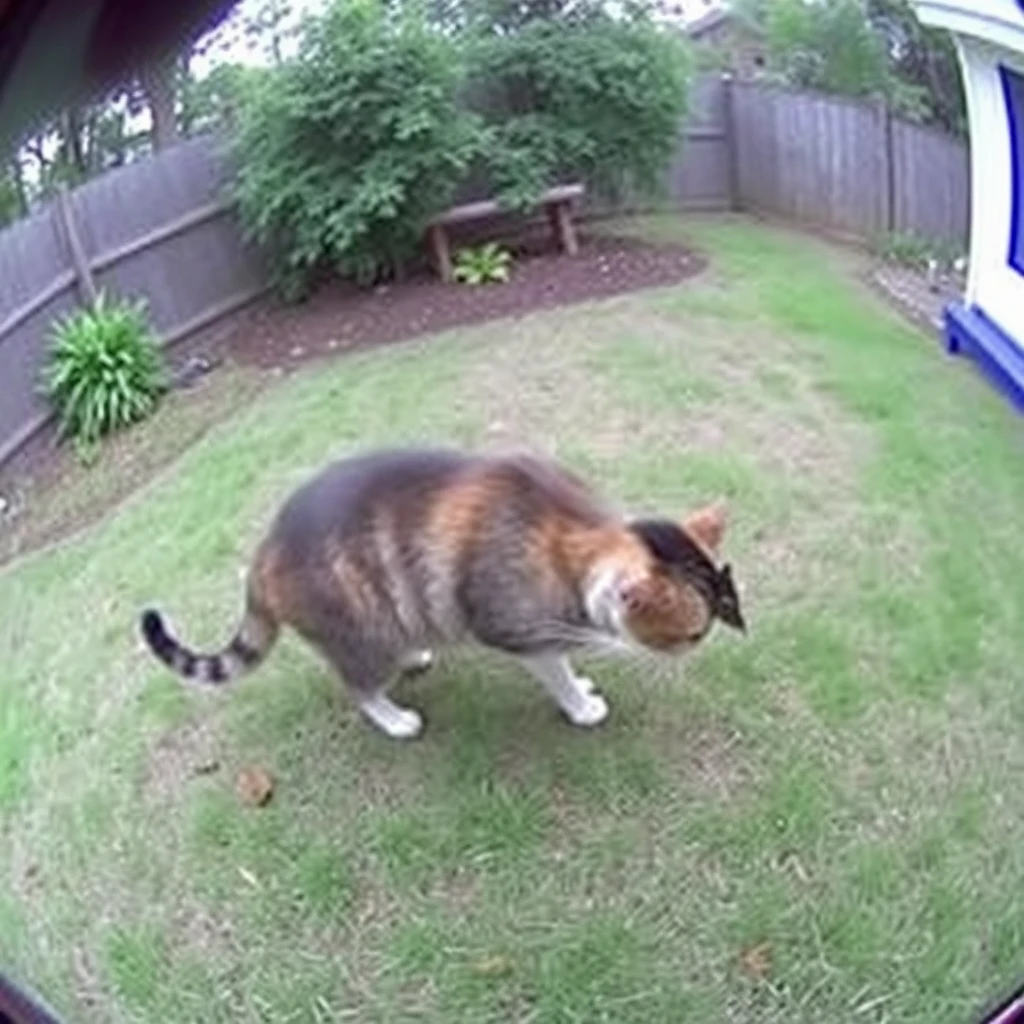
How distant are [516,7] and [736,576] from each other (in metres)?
0.14

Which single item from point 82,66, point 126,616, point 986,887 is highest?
point 82,66

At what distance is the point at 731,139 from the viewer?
39cm

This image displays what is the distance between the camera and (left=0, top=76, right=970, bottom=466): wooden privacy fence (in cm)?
34

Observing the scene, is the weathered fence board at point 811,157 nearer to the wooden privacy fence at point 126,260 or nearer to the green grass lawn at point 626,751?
the green grass lawn at point 626,751

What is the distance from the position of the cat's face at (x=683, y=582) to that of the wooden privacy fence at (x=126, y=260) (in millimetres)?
109

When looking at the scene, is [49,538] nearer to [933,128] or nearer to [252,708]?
[252,708]

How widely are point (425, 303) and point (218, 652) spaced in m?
0.09

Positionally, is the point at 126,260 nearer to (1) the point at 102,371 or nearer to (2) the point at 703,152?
(1) the point at 102,371

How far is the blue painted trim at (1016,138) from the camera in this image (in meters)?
0.38

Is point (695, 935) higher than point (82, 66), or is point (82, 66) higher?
point (82, 66)

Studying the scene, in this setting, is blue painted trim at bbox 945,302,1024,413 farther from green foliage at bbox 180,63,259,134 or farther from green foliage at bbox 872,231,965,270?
green foliage at bbox 180,63,259,134

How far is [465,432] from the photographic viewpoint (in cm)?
39

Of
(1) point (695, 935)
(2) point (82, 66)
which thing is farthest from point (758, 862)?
(2) point (82, 66)

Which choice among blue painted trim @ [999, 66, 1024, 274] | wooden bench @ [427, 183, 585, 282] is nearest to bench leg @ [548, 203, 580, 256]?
wooden bench @ [427, 183, 585, 282]
